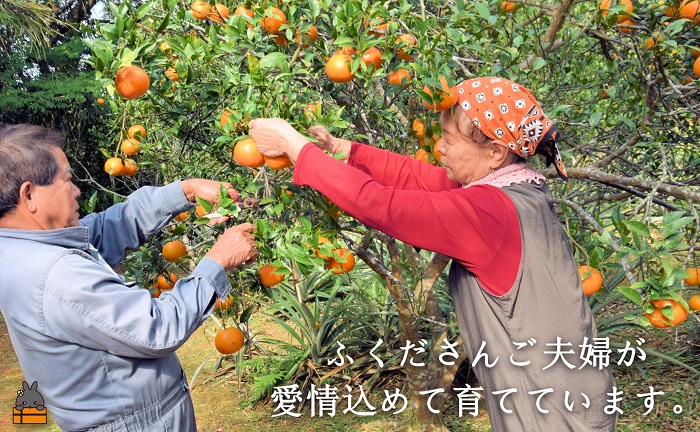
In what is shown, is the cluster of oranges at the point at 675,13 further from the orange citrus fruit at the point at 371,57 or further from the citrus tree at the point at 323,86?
the orange citrus fruit at the point at 371,57

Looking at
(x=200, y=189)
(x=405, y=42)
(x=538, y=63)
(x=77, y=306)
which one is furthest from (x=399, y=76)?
(x=77, y=306)

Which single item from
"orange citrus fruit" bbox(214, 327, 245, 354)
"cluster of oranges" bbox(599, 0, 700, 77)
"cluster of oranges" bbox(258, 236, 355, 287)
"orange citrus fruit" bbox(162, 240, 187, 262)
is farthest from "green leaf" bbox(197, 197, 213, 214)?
"cluster of oranges" bbox(599, 0, 700, 77)

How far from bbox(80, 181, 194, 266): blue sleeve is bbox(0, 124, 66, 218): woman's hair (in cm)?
45

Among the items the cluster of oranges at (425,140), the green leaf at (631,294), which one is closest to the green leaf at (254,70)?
the cluster of oranges at (425,140)

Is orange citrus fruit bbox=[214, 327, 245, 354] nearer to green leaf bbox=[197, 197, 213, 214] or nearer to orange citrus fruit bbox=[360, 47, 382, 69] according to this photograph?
green leaf bbox=[197, 197, 213, 214]

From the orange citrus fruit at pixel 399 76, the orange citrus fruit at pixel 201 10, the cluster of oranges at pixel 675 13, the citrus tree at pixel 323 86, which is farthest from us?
the cluster of oranges at pixel 675 13

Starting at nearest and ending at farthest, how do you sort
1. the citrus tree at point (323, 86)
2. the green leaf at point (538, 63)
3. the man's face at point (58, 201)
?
1. the man's face at point (58, 201)
2. the citrus tree at point (323, 86)
3. the green leaf at point (538, 63)

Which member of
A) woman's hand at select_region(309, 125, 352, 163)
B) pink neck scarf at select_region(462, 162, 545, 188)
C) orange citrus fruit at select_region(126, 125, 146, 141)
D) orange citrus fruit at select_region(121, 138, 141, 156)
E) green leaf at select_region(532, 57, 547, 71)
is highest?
green leaf at select_region(532, 57, 547, 71)

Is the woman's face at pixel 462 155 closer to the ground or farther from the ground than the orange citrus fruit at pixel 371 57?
closer to the ground

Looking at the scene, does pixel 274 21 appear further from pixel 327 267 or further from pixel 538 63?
pixel 538 63

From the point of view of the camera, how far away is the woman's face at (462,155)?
1.67 metres

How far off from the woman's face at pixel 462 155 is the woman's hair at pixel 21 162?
3.48ft

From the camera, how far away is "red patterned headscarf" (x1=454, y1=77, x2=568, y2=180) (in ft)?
5.15

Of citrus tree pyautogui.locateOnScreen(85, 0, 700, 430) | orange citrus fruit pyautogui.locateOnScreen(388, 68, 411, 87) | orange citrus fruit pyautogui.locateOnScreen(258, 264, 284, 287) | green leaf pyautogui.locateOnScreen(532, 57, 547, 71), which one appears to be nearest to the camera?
citrus tree pyautogui.locateOnScreen(85, 0, 700, 430)
